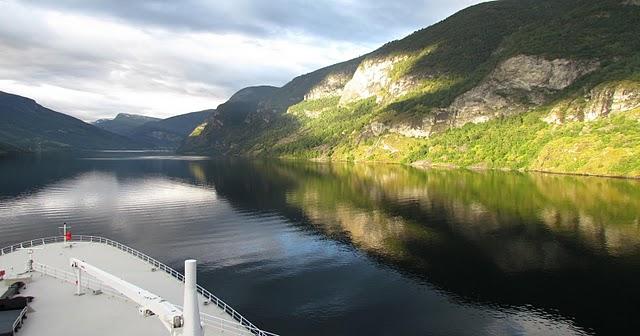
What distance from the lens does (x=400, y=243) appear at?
8500cm

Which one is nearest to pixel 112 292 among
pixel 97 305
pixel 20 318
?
pixel 97 305

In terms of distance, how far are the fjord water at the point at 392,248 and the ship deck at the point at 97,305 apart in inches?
309

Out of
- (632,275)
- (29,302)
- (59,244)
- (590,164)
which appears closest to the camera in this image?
(29,302)

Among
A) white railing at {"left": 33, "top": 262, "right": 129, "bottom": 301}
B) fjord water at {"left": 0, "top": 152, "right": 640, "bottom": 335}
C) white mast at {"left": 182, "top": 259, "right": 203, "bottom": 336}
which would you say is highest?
white mast at {"left": 182, "top": 259, "right": 203, "bottom": 336}

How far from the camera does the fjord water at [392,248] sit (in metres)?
51.3

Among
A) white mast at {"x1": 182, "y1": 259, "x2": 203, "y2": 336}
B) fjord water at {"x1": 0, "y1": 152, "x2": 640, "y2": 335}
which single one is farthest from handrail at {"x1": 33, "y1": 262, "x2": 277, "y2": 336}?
white mast at {"x1": 182, "y1": 259, "x2": 203, "y2": 336}

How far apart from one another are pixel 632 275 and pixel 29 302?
254ft

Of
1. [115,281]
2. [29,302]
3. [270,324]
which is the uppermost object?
[115,281]

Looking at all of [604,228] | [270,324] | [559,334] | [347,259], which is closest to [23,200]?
[347,259]

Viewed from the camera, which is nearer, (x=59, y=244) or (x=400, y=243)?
(x=59, y=244)

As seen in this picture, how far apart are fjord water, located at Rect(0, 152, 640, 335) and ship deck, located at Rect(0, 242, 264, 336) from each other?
784cm

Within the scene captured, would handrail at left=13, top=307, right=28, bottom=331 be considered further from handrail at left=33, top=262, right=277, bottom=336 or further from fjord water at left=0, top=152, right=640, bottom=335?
fjord water at left=0, top=152, right=640, bottom=335

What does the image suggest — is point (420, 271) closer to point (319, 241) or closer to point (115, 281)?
point (319, 241)

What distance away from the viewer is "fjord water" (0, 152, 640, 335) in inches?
2020
